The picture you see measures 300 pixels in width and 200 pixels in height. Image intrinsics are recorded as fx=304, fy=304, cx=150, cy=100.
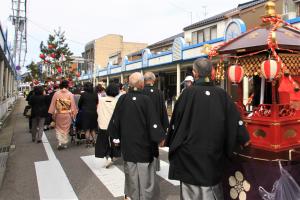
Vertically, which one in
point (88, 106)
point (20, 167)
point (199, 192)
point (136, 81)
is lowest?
point (20, 167)

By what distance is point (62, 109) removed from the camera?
848 cm

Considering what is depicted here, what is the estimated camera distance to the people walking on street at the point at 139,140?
4.04 meters

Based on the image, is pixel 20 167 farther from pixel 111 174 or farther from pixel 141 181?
pixel 141 181

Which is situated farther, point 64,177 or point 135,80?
point 64,177

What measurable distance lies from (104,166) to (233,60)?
3.80m

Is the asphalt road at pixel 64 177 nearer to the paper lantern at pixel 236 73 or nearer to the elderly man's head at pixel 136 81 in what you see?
the elderly man's head at pixel 136 81

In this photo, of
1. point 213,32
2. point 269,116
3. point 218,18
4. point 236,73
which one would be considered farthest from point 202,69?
point 213,32

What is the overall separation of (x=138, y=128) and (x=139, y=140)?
160 mm

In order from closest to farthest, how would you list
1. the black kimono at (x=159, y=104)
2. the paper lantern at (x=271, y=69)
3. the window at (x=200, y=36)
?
1. the paper lantern at (x=271, y=69)
2. the black kimono at (x=159, y=104)
3. the window at (x=200, y=36)

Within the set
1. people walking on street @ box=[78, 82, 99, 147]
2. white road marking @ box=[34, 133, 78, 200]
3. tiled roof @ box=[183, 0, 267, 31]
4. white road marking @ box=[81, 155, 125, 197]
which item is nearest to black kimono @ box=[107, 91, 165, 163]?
white road marking @ box=[81, 155, 125, 197]

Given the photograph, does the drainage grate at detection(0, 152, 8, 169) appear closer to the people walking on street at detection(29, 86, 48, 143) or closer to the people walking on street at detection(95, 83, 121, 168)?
the people walking on street at detection(29, 86, 48, 143)

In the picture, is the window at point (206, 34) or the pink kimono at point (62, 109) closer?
the pink kimono at point (62, 109)

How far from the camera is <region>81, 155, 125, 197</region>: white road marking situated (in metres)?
5.18

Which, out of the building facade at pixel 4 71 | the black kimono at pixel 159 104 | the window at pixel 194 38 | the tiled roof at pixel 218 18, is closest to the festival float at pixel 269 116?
the black kimono at pixel 159 104
